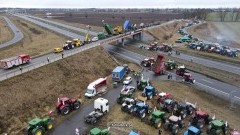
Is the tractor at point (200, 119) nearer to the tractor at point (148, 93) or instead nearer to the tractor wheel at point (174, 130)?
the tractor wheel at point (174, 130)

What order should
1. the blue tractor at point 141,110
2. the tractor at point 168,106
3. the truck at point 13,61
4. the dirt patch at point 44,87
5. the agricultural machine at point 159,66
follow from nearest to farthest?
the blue tractor at point 141,110, the dirt patch at point 44,87, the tractor at point 168,106, the truck at point 13,61, the agricultural machine at point 159,66

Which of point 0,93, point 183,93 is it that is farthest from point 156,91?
point 0,93

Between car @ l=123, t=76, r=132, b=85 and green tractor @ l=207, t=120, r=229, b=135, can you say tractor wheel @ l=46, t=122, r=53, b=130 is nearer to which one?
car @ l=123, t=76, r=132, b=85

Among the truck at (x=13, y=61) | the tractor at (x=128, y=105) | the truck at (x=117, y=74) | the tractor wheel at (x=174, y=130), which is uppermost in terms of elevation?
the truck at (x=13, y=61)

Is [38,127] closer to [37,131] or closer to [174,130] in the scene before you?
[37,131]

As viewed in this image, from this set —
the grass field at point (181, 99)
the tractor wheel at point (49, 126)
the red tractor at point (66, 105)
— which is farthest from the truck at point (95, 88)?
the tractor wheel at point (49, 126)

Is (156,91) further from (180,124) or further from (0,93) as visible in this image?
(0,93)
